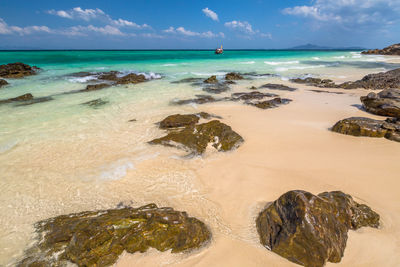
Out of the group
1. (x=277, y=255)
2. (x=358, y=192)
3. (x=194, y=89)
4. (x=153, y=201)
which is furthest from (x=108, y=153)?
(x=194, y=89)

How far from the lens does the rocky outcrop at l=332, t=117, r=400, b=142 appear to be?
5912 mm

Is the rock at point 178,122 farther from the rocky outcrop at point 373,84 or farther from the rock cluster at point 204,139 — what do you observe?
the rocky outcrop at point 373,84

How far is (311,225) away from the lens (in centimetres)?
262

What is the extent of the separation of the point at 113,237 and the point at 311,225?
2588 millimetres

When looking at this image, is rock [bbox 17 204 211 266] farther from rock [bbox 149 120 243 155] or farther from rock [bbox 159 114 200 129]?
rock [bbox 159 114 200 129]

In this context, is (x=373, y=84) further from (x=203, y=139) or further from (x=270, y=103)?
(x=203, y=139)

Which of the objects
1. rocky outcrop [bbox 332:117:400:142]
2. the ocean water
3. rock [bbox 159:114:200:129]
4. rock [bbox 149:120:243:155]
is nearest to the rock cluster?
rock [bbox 149:120:243:155]

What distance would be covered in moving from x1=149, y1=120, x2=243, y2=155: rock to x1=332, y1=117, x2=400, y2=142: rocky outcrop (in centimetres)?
332

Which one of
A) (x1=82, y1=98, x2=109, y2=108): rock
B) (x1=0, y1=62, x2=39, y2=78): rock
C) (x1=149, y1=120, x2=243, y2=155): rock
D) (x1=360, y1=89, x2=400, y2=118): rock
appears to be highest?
(x1=0, y1=62, x2=39, y2=78): rock

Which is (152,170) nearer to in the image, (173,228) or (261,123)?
(173,228)

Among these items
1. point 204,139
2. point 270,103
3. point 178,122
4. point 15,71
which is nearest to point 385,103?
point 270,103

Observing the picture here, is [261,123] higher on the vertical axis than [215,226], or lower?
higher

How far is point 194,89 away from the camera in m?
14.4

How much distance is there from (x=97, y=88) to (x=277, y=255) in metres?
15.7
